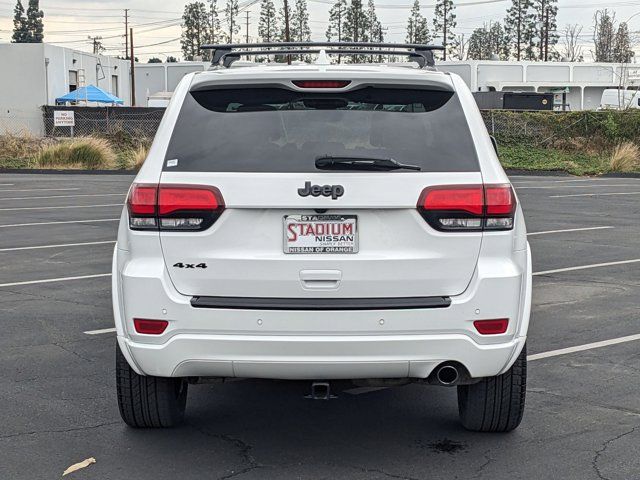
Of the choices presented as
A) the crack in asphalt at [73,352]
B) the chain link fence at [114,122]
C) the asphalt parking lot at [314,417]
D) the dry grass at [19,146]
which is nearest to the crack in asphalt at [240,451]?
the asphalt parking lot at [314,417]

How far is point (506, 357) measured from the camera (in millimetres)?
4668

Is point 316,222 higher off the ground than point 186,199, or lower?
lower

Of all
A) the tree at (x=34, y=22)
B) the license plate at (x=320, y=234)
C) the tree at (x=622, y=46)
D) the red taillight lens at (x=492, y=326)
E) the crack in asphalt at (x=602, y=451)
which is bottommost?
the crack in asphalt at (x=602, y=451)

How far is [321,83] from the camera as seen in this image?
4.80 m

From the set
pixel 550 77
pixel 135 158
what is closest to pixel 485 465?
pixel 135 158

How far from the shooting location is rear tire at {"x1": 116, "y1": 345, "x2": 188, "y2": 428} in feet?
16.6

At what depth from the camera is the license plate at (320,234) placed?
451 cm

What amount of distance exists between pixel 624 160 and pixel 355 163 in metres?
29.8

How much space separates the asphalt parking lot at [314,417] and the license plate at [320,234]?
1.09 metres

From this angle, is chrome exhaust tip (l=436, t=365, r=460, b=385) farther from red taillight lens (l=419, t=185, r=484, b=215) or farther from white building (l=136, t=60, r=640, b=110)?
white building (l=136, t=60, r=640, b=110)

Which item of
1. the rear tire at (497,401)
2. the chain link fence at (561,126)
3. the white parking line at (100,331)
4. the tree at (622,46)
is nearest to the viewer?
the rear tire at (497,401)

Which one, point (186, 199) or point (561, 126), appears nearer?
point (186, 199)

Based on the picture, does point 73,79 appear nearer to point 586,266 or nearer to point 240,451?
point 586,266

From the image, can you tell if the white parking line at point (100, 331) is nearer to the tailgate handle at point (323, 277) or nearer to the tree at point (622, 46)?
the tailgate handle at point (323, 277)
